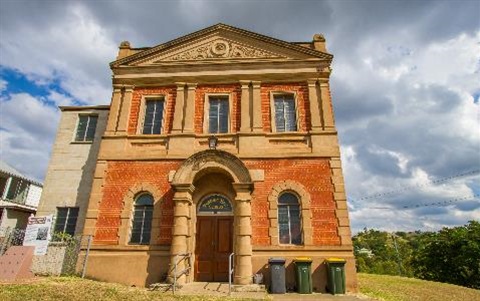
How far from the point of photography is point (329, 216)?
39.4 ft

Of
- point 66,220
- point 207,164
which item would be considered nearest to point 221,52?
point 207,164

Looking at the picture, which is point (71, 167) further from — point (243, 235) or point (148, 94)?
point (243, 235)

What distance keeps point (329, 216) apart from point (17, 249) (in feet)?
38.6

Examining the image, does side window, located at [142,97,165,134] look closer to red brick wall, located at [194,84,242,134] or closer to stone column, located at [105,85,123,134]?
stone column, located at [105,85,123,134]

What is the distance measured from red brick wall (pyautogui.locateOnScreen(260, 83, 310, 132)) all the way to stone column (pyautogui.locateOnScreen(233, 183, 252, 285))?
10.9ft

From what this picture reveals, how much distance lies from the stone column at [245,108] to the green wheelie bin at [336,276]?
20.5 feet

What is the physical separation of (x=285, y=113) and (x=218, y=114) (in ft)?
10.1

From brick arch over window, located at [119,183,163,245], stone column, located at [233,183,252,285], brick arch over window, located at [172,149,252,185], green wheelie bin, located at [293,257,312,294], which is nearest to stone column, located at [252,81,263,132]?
brick arch over window, located at [172,149,252,185]

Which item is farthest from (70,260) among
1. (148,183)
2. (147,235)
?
(148,183)

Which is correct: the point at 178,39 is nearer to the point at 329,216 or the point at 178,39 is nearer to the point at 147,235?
the point at 147,235

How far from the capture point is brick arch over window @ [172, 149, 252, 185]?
12.0 metres

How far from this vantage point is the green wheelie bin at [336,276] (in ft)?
34.3

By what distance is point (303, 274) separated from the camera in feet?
35.3

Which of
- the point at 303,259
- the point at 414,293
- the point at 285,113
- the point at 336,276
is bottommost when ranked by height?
the point at 414,293
